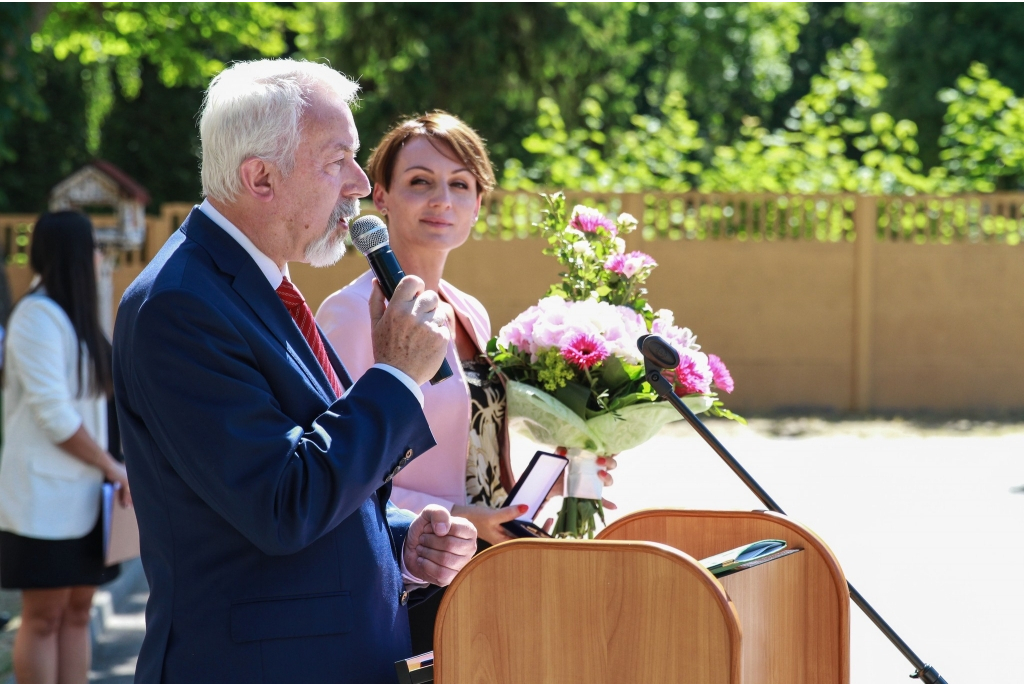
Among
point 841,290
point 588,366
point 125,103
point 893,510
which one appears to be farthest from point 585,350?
point 125,103

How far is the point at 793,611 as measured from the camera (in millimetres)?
2111

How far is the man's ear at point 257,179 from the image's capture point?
6.45ft

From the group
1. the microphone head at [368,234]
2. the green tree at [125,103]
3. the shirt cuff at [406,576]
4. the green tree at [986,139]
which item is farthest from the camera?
the green tree at [125,103]

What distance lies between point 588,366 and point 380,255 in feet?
2.06

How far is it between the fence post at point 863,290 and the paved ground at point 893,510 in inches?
40.1

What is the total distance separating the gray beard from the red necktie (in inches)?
2.7

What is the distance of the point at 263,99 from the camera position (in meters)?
1.96

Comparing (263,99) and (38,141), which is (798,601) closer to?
(263,99)

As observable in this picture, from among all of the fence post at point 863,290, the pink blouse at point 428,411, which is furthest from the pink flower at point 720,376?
the fence post at point 863,290

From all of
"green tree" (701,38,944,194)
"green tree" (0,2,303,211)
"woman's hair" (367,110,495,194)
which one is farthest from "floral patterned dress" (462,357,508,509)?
"green tree" (0,2,303,211)

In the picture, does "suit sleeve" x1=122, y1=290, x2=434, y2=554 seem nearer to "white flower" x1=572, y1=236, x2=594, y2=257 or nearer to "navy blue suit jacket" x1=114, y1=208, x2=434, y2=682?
"navy blue suit jacket" x1=114, y1=208, x2=434, y2=682

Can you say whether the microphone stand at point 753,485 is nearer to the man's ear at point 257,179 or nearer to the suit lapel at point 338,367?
the suit lapel at point 338,367

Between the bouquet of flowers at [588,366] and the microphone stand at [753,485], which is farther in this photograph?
the bouquet of flowers at [588,366]

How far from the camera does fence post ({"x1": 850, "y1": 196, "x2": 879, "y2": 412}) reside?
1366 cm
